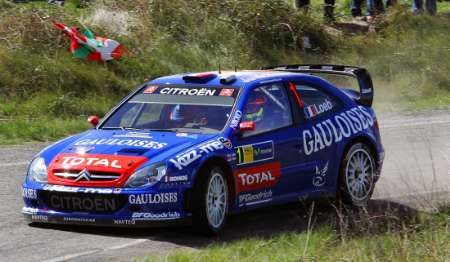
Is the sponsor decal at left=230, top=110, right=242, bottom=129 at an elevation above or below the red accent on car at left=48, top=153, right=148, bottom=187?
above

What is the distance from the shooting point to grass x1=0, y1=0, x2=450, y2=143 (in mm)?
18047

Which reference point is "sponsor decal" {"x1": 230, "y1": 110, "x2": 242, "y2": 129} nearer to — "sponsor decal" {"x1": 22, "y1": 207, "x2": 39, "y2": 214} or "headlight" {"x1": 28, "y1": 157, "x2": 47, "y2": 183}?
"headlight" {"x1": 28, "y1": 157, "x2": 47, "y2": 183}

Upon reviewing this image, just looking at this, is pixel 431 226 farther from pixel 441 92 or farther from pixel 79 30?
pixel 441 92

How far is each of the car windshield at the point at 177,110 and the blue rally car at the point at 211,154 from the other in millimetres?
12

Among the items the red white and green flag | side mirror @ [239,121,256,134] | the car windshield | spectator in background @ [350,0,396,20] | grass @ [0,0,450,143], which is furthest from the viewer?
spectator in background @ [350,0,396,20]

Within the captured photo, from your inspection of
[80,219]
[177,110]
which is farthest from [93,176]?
[177,110]

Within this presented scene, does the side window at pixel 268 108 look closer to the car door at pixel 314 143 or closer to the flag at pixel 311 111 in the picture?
the car door at pixel 314 143

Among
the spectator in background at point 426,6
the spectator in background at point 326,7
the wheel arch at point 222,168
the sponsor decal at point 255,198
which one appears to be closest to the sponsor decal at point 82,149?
the wheel arch at point 222,168

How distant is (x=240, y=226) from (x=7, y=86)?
858cm

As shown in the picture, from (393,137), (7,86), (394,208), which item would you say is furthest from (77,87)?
(394,208)

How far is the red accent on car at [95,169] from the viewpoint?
9.41 metres

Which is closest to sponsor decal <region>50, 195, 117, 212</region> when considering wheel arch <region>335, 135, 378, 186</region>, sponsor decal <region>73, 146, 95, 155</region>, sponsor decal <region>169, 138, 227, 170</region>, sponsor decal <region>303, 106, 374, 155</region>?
sponsor decal <region>73, 146, 95, 155</region>

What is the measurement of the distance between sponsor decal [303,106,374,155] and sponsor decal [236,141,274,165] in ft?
1.71

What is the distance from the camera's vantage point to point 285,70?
39.8 ft
